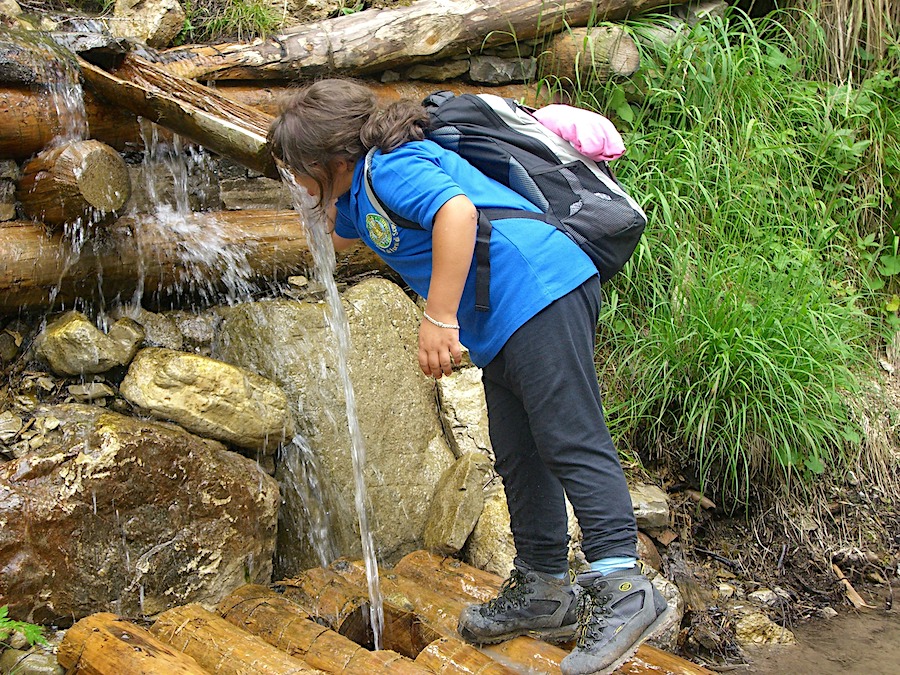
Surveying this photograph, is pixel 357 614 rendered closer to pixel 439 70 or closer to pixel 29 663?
pixel 29 663

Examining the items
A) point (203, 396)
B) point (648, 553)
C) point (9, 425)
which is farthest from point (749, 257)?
point (9, 425)

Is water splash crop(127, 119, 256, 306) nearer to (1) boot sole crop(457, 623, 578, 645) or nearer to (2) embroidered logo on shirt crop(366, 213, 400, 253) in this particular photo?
(2) embroidered logo on shirt crop(366, 213, 400, 253)

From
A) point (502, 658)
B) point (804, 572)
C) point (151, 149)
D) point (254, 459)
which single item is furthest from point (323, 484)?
point (804, 572)

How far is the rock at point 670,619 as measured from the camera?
3.32 metres

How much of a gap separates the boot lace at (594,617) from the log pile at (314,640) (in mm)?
204

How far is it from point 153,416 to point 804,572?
2.94m

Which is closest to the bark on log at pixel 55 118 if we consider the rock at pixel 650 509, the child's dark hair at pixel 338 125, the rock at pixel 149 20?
the rock at pixel 149 20

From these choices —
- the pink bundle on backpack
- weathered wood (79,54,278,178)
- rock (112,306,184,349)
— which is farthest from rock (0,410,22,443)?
the pink bundle on backpack

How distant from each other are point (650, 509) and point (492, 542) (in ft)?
2.82

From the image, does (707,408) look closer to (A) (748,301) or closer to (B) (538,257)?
(A) (748,301)

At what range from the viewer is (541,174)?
2393 millimetres

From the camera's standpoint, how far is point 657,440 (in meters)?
4.28

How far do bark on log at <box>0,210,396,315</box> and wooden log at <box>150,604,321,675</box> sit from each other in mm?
1349

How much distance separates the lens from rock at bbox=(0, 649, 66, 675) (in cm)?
257
